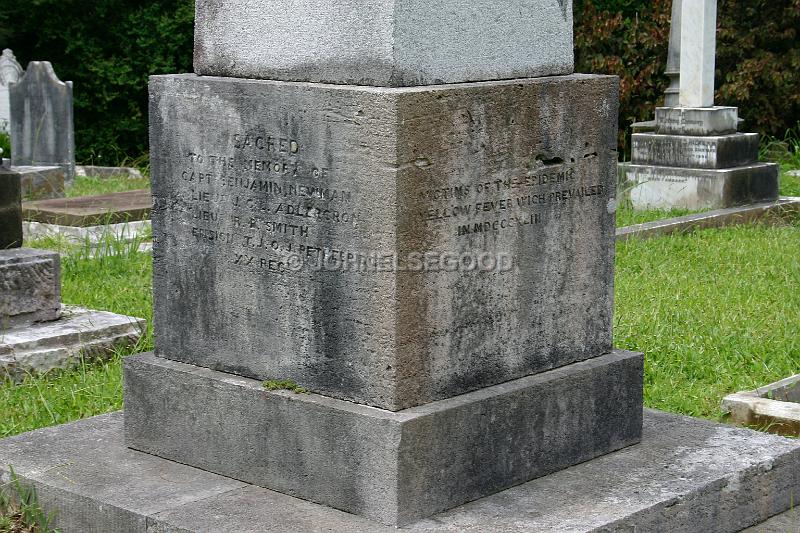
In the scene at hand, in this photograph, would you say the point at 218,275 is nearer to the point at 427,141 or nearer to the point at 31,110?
the point at 427,141

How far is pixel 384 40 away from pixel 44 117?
9870mm

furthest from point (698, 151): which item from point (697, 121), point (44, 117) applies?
point (44, 117)

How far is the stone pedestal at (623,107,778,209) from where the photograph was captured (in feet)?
32.1

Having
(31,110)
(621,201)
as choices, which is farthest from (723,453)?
(31,110)

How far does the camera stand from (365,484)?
124 inches

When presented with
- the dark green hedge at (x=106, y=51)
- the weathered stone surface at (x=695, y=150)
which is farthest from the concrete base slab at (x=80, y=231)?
the dark green hedge at (x=106, y=51)

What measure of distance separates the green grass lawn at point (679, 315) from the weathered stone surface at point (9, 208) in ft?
2.43

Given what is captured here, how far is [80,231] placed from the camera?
8.66 meters

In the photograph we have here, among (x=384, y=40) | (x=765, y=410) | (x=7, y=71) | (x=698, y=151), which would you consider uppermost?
(x=7, y=71)

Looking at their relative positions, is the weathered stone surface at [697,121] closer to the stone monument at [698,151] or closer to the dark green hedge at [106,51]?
the stone monument at [698,151]

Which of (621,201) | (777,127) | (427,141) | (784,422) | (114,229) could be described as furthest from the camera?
(777,127)

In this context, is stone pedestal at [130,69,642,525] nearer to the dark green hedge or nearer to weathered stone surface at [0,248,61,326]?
weathered stone surface at [0,248,61,326]

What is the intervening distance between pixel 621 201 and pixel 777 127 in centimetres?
567

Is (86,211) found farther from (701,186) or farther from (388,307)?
(388,307)
